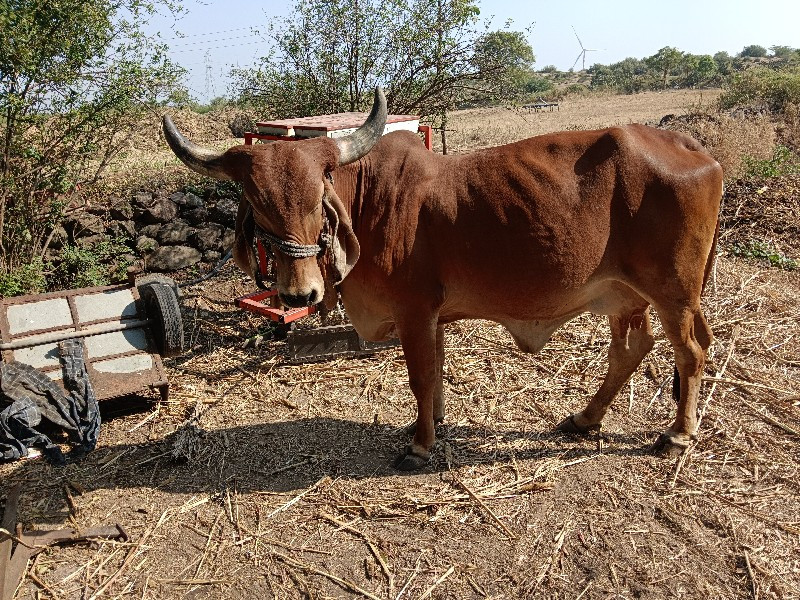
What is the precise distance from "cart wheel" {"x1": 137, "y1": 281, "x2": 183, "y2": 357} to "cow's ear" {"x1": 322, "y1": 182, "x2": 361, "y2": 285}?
2275mm

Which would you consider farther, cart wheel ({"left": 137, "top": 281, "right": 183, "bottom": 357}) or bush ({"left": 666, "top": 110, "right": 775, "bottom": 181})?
bush ({"left": 666, "top": 110, "right": 775, "bottom": 181})

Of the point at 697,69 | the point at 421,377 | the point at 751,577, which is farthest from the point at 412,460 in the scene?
the point at 697,69

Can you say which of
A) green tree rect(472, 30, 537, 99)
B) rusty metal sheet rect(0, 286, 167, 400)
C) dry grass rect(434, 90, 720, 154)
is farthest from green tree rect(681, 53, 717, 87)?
rusty metal sheet rect(0, 286, 167, 400)

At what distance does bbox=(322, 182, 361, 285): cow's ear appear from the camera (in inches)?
149

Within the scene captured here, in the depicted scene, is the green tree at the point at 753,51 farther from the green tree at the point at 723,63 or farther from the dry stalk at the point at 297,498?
the dry stalk at the point at 297,498

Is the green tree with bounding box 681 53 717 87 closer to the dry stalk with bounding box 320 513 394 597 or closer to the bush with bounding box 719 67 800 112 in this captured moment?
the bush with bounding box 719 67 800 112

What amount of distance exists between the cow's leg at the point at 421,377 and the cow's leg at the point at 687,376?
1.62 metres

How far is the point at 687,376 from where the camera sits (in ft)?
15.0

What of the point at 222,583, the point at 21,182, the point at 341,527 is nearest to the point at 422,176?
the point at 341,527

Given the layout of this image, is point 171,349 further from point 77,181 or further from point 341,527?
point 77,181

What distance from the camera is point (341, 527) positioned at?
4.04 meters

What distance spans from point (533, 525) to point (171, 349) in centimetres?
343

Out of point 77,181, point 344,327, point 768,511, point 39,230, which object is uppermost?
point 77,181

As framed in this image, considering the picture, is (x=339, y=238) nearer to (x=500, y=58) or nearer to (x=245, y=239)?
(x=245, y=239)
